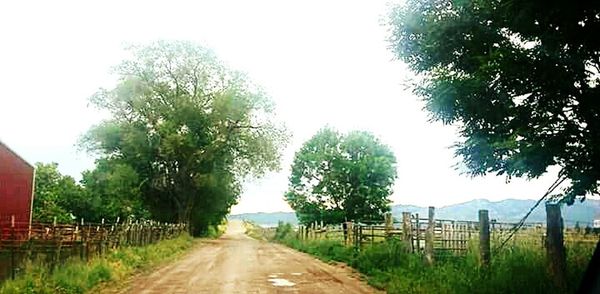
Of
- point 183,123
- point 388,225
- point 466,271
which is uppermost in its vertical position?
point 183,123

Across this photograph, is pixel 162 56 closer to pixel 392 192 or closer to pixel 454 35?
pixel 392 192

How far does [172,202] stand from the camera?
55188 mm

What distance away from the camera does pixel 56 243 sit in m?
16.5

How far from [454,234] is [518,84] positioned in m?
14.8

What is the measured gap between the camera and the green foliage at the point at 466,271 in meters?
9.73

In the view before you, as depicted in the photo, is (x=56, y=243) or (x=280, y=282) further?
(x=56, y=243)

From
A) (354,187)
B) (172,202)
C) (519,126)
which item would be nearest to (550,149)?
(519,126)

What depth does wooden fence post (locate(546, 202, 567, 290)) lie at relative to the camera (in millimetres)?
9375

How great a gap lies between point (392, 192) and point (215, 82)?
26.7 m

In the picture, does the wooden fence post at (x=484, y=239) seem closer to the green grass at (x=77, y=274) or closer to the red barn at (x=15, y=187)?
the green grass at (x=77, y=274)

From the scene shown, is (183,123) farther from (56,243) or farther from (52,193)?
(56,243)

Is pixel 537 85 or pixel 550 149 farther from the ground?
pixel 537 85

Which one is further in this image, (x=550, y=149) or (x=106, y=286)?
(x=106, y=286)

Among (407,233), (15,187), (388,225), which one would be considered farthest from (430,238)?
(15,187)
